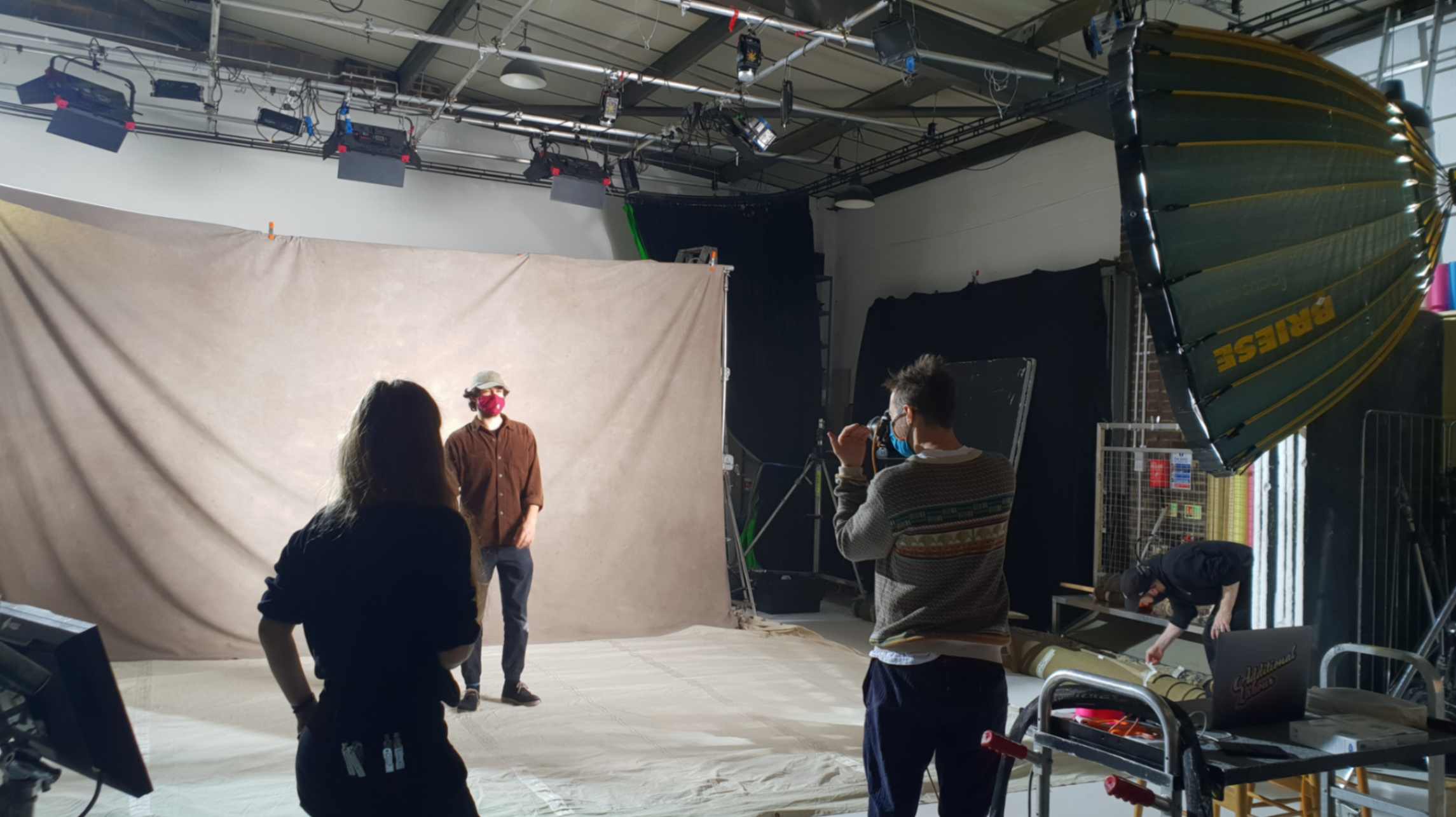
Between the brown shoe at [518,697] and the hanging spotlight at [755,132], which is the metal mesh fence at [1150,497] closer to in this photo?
the hanging spotlight at [755,132]

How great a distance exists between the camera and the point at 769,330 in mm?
7910

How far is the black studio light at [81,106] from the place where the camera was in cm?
539

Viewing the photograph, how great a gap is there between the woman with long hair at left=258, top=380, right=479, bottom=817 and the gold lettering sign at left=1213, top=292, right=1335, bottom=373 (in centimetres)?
112

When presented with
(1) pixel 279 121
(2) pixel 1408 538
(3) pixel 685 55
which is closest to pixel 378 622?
(2) pixel 1408 538

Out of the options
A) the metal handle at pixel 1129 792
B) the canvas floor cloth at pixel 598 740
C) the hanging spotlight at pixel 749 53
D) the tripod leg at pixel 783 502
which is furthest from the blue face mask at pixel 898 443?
the tripod leg at pixel 783 502

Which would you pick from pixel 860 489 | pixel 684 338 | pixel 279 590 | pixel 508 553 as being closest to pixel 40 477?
pixel 508 553

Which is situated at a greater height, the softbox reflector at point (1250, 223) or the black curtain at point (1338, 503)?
the softbox reflector at point (1250, 223)

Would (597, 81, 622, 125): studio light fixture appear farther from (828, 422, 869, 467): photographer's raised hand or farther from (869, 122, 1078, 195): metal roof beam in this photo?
(828, 422, 869, 467): photographer's raised hand

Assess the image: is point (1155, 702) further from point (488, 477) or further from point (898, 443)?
point (488, 477)

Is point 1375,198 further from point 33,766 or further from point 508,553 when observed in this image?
point 508,553

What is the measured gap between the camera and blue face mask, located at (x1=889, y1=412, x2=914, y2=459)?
218 centimetres

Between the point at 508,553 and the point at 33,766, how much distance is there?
3021 millimetres

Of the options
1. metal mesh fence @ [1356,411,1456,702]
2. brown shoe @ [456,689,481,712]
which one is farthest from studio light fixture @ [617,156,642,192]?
metal mesh fence @ [1356,411,1456,702]

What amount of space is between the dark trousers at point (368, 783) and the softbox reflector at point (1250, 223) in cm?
117
